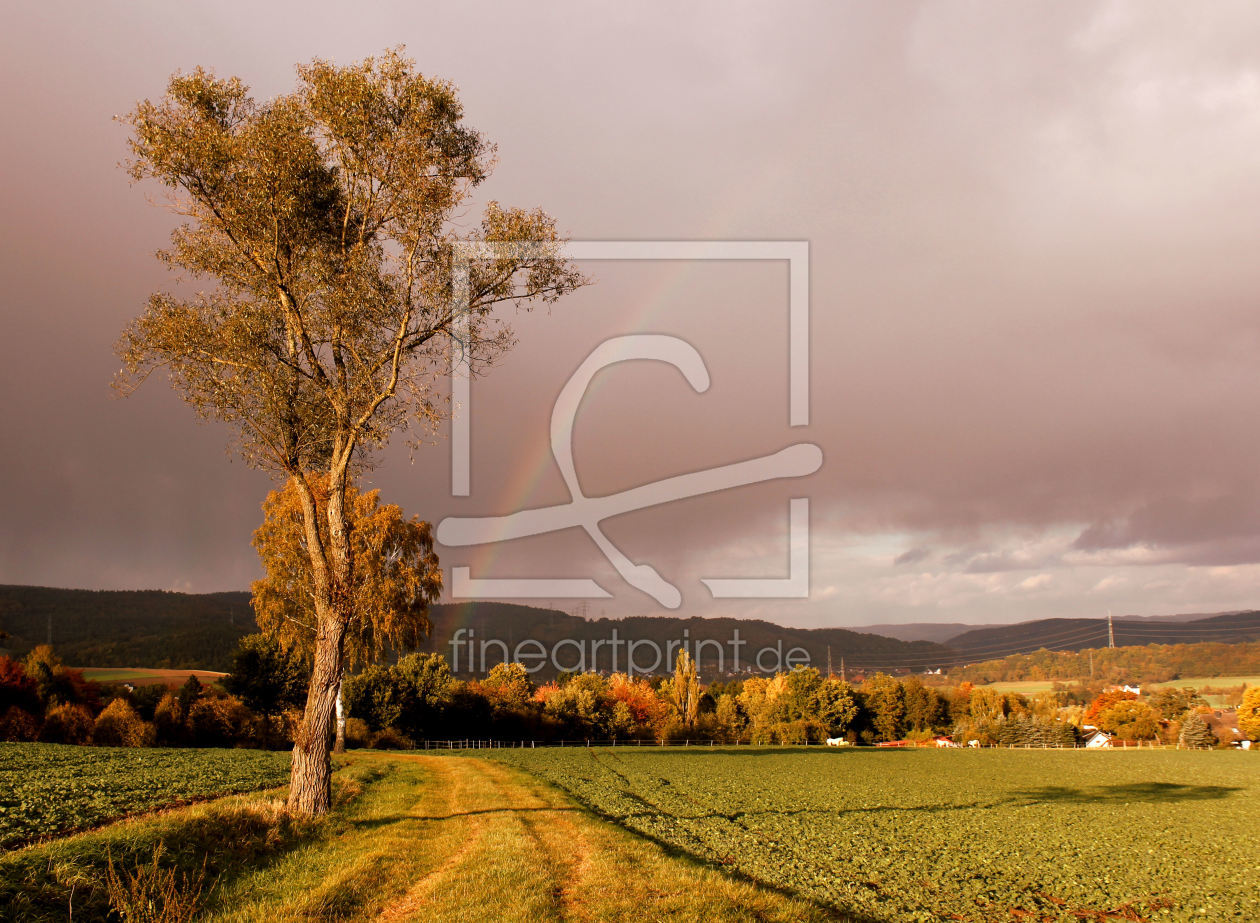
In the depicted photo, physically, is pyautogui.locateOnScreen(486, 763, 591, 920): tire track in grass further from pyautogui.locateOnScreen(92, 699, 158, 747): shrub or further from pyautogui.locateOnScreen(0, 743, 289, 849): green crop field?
pyautogui.locateOnScreen(92, 699, 158, 747): shrub

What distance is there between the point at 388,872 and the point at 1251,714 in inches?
5523

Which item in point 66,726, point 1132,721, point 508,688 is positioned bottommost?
point 1132,721

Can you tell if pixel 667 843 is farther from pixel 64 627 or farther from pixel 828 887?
pixel 64 627

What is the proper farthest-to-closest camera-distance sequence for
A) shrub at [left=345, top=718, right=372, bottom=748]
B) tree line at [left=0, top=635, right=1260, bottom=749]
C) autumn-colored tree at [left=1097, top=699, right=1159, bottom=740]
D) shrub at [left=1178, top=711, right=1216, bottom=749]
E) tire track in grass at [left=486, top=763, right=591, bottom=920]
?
1. autumn-colored tree at [left=1097, top=699, right=1159, bottom=740]
2. shrub at [left=1178, top=711, right=1216, bottom=749]
3. shrub at [left=345, top=718, right=372, bottom=748]
4. tree line at [left=0, top=635, right=1260, bottom=749]
5. tire track in grass at [left=486, top=763, right=591, bottom=920]

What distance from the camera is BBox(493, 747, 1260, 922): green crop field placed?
1474cm

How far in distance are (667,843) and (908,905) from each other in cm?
530

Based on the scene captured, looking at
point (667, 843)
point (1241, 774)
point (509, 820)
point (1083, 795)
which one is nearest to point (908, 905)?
point (667, 843)

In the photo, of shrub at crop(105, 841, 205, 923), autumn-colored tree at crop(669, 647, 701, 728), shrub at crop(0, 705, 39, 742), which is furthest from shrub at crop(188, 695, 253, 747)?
autumn-colored tree at crop(669, 647, 701, 728)

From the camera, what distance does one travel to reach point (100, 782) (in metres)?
21.5

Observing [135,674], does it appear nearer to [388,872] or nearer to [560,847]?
[560,847]

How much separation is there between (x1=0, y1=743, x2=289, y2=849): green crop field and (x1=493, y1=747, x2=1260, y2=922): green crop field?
11126 mm

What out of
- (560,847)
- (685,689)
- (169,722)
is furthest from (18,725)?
(685,689)

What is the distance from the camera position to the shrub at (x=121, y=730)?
5281cm

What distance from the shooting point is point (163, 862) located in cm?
1083
